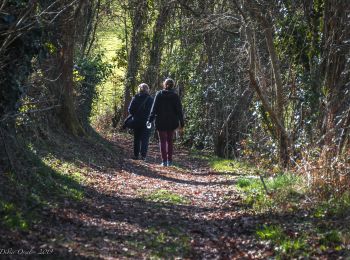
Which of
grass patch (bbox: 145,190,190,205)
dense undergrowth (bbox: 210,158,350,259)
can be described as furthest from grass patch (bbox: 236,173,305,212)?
grass patch (bbox: 145,190,190,205)

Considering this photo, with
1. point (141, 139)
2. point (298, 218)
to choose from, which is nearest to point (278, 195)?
point (298, 218)

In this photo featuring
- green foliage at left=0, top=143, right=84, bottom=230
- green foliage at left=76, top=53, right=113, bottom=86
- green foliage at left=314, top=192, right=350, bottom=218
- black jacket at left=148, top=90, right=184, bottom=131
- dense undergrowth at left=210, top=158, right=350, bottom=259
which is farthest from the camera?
green foliage at left=76, top=53, right=113, bottom=86

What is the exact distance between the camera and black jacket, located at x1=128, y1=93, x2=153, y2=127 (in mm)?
17328

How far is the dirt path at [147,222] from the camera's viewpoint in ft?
24.3

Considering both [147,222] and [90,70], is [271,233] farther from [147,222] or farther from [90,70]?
[90,70]

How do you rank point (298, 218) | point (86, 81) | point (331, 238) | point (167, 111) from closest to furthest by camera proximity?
point (331, 238) → point (298, 218) → point (167, 111) → point (86, 81)

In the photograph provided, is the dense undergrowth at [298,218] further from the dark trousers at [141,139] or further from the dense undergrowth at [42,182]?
the dark trousers at [141,139]

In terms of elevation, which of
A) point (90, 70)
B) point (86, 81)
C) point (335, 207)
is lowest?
point (335, 207)

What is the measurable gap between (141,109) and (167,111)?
116 cm

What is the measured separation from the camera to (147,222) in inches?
359

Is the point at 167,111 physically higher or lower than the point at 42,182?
higher

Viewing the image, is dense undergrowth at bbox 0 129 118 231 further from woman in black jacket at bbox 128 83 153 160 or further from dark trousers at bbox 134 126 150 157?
dark trousers at bbox 134 126 150 157

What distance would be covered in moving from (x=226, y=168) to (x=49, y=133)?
5.04 meters

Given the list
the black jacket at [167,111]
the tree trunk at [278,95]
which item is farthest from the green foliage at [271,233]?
the black jacket at [167,111]
